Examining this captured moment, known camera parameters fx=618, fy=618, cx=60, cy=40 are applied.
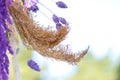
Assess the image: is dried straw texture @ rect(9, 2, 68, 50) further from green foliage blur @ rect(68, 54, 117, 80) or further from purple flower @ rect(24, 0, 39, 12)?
green foliage blur @ rect(68, 54, 117, 80)

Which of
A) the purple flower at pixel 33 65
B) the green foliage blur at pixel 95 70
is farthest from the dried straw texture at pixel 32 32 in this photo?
the green foliage blur at pixel 95 70

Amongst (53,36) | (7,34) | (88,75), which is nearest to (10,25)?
(7,34)

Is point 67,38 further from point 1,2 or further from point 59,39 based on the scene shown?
point 1,2

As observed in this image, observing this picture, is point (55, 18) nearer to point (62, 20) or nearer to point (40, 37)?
point (62, 20)

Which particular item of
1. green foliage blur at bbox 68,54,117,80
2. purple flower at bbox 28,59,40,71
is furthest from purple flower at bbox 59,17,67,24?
green foliage blur at bbox 68,54,117,80

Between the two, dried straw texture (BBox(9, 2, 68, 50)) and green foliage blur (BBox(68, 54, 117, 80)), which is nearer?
dried straw texture (BBox(9, 2, 68, 50))


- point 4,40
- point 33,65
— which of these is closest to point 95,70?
point 33,65

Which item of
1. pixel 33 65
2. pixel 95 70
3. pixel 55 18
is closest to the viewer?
pixel 33 65
